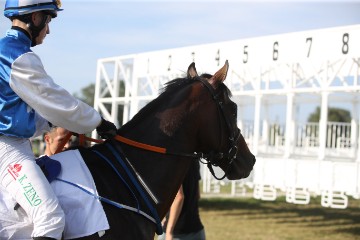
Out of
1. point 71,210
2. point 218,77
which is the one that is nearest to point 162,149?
point 218,77

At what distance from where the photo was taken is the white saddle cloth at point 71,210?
2.97 meters

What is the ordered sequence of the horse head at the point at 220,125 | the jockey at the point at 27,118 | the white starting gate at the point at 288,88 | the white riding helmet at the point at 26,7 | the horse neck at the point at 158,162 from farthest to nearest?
the white starting gate at the point at 288,88, the horse head at the point at 220,125, the horse neck at the point at 158,162, the white riding helmet at the point at 26,7, the jockey at the point at 27,118

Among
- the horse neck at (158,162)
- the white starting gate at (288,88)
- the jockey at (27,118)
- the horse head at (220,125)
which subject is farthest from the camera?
the white starting gate at (288,88)

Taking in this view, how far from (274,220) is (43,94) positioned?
42.7 ft

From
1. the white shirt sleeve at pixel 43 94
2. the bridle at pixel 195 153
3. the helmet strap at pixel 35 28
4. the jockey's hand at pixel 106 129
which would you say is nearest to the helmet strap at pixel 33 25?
the helmet strap at pixel 35 28

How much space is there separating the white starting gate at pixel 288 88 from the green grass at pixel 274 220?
0.86m

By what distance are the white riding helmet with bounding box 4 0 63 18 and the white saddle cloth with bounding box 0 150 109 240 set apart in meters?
0.90

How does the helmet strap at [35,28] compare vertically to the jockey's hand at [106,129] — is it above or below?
above

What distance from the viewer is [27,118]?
118 inches

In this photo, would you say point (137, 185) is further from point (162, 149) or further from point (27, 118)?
point (27, 118)

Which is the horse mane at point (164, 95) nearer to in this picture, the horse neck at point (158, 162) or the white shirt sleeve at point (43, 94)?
the horse neck at point (158, 162)

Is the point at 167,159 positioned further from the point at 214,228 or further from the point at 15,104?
the point at 214,228

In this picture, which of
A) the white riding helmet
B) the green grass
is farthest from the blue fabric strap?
the green grass

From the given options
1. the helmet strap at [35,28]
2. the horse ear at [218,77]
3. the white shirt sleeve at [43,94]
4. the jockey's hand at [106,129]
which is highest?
the helmet strap at [35,28]
